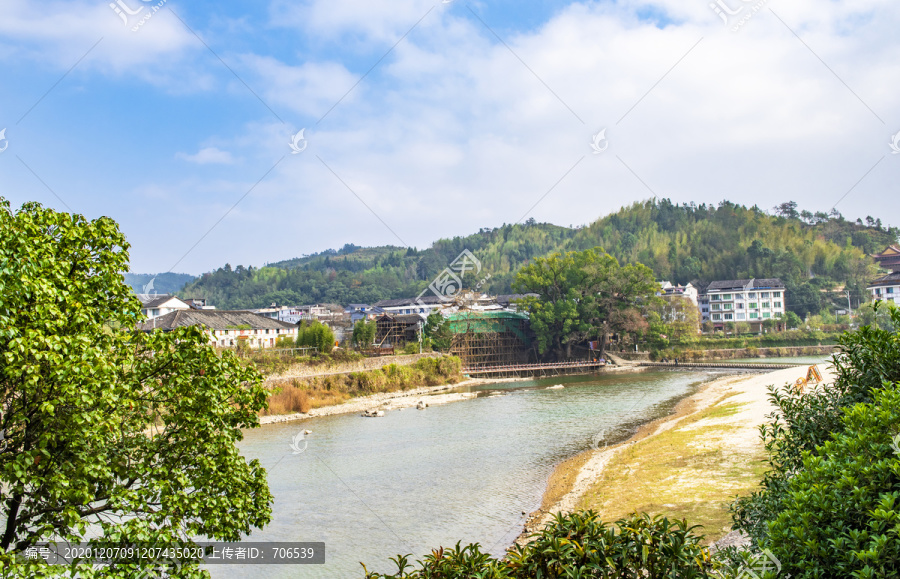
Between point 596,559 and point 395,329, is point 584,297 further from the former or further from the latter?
point 596,559

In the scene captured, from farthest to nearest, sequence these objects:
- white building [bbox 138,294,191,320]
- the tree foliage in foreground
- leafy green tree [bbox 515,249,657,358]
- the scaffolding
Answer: leafy green tree [bbox 515,249,657,358], the scaffolding, white building [bbox 138,294,191,320], the tree foliage in foreground

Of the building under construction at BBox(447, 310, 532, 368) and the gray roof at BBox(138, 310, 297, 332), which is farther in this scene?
the building under construction at BBox(447, 310, 532, 368)

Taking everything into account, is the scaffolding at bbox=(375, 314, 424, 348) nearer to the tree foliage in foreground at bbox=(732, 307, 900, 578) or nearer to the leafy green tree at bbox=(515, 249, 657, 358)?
the leafy green tree at bbox=(515, 249, 657, 358)

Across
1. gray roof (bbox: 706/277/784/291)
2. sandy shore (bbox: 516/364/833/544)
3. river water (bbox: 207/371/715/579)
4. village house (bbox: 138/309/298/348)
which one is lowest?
river water (bbox: 207/371/715/579)

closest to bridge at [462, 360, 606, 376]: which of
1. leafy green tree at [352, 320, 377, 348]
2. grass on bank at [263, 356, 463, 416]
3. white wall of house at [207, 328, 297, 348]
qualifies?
grass on bank at [263, 356, 463, 416]

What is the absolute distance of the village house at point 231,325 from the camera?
138 feet

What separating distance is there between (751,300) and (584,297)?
27583 millimetres

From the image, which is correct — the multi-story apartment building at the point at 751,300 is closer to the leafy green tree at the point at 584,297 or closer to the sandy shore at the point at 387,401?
the leafy green tree at the point at 584,297

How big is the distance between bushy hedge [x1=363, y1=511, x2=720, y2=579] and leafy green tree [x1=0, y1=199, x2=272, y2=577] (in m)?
2.45

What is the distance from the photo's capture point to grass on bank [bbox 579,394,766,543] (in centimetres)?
1159

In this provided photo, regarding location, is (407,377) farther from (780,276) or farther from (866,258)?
(866,258)
